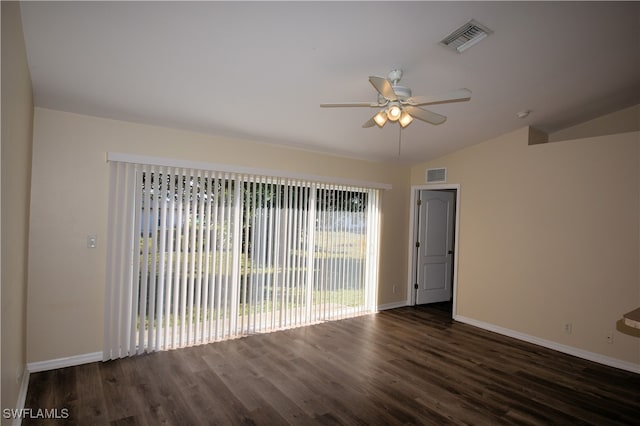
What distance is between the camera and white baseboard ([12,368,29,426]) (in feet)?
7.60

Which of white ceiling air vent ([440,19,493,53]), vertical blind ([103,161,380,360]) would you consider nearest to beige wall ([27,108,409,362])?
vertical blind ([103,161,380,360])

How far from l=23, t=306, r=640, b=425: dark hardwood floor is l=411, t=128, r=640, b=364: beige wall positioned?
1.80 ft

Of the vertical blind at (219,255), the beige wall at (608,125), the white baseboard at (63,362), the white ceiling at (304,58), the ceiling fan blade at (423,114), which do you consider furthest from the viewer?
the beige wall at (608,125)

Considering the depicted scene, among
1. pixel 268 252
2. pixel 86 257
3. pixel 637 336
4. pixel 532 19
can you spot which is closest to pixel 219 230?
pixel 268 252

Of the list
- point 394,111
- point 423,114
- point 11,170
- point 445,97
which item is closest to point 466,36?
point 445,97

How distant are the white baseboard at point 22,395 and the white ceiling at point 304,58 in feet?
7.82

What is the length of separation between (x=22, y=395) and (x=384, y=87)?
3590 mm

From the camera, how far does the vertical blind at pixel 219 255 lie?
3.50m

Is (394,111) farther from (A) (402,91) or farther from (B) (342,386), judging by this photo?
(B) (342,386)

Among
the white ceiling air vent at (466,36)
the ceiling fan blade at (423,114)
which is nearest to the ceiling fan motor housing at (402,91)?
the ceiling fan blade at (423,114)

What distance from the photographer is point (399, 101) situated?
2562 mm
